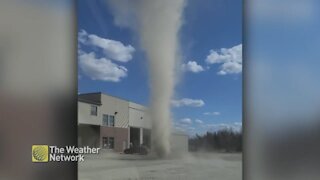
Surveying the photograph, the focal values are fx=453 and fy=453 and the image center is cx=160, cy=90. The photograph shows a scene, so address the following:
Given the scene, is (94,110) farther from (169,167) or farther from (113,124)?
(169,167)

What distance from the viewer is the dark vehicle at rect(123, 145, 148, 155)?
10.1 feet

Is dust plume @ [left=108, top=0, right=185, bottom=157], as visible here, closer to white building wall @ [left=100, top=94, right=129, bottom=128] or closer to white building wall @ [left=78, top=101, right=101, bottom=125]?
white building wall @ [left=100, top=94, right=129, bottom=128]

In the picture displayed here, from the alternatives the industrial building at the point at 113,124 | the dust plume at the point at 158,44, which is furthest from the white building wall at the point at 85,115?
the dust plume at the point at 158,44

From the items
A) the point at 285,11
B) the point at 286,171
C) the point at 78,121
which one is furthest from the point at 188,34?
the point at 286,171

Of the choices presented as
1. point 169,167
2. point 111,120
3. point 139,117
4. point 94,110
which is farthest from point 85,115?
point 169,167

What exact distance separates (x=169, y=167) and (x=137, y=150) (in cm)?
25

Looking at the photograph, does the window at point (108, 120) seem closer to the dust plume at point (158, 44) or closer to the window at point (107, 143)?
the window at point (107, 143)

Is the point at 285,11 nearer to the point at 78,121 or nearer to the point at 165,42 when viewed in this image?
the point at 165,42

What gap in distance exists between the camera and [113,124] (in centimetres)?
312

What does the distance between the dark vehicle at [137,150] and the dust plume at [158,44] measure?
0.23 feet

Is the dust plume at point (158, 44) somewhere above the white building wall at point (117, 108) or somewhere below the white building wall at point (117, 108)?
above

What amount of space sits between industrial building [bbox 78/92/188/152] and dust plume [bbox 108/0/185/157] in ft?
0.23

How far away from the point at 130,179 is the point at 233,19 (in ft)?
4.31

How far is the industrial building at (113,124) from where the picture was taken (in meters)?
3.03
